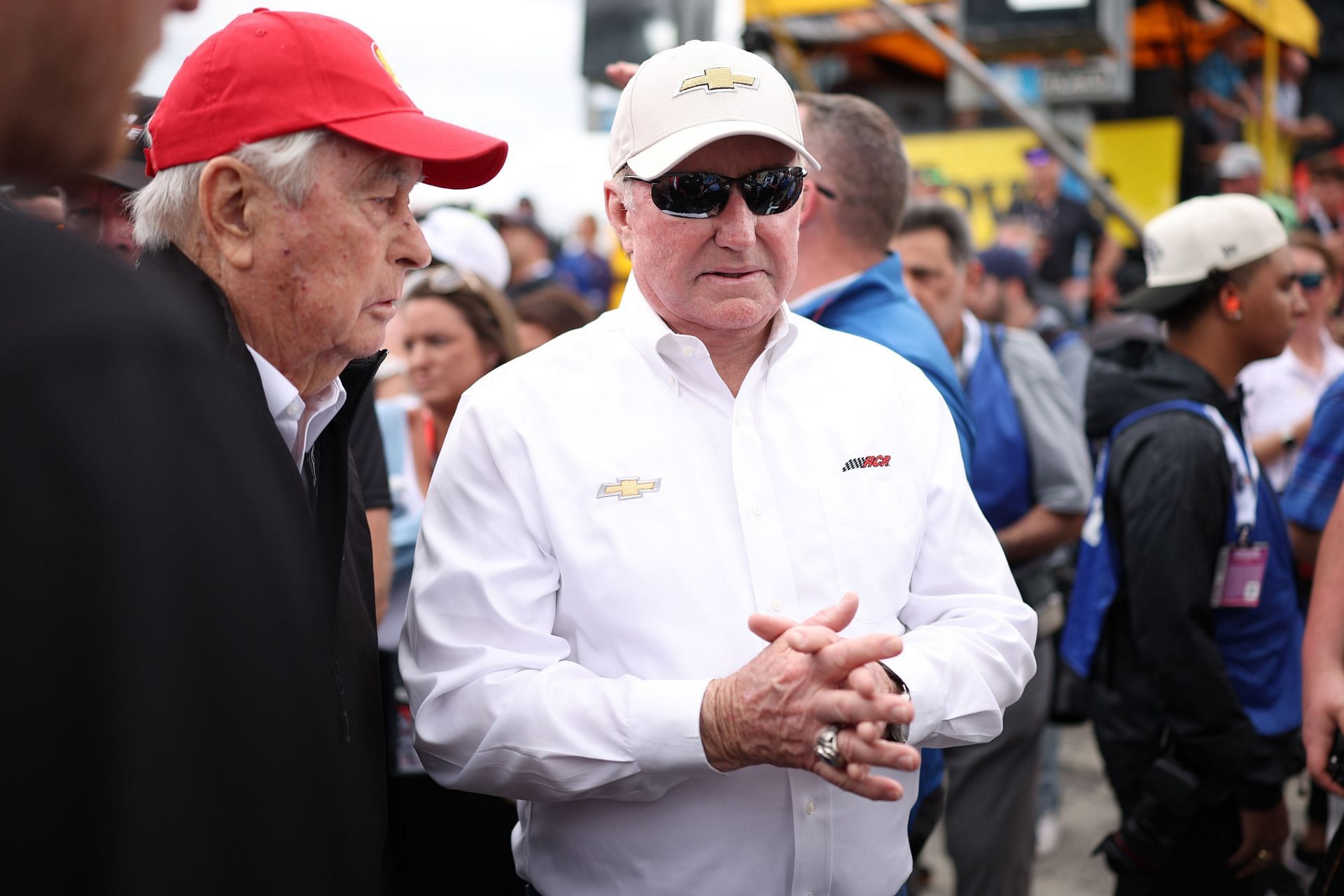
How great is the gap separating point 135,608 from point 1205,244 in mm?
3347

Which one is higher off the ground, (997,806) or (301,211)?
(301,211)

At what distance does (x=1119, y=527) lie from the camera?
10.5ft

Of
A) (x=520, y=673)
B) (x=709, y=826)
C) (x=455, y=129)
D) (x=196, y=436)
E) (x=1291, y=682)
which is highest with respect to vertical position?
(x=455, y=129)

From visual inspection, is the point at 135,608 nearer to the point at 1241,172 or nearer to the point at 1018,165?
the point at 1241,172

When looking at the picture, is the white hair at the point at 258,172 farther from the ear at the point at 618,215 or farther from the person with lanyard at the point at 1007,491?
the person with lanyard at the point at 1007,491

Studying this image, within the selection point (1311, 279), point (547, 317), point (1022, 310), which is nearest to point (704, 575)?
point (547, 317)

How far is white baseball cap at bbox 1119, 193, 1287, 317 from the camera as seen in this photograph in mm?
3395

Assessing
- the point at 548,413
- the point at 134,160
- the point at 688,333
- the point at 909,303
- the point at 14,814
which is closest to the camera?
the point at 14,814

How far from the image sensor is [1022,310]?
728 cm

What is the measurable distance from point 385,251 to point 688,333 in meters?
0.62

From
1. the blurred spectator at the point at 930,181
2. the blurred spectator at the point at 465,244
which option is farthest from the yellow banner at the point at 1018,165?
the blurred spectator at the point at 465,244

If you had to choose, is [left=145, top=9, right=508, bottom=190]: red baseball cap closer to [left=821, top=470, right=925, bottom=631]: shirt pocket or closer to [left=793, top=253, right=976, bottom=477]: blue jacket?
[left=821, top=470, right=925, bottom=631]: shirt pocket

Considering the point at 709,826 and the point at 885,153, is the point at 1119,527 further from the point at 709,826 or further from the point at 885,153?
the point at 709,826

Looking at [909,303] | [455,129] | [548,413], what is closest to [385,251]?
[455,129]
